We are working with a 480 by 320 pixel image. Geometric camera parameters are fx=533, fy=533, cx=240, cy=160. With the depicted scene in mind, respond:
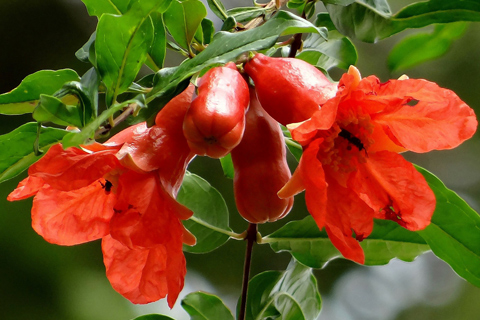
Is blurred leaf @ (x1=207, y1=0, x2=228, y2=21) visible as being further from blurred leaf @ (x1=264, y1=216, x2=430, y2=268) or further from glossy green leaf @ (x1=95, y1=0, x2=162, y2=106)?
blurred leaf @ (x1=264, y1=216, x2=430, y2=268)

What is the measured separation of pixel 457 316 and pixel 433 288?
0.56 feet

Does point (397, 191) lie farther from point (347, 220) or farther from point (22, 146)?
point (22, 146)

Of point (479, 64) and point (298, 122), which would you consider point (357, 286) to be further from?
point (298, 122)

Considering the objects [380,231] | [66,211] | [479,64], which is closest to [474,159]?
[479,64]

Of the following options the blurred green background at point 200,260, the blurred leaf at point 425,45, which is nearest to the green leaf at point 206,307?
the blurred leaf at point 425,45

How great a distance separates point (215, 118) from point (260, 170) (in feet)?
0.44

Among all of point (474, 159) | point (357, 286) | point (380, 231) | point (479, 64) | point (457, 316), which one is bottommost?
point (457, 316)

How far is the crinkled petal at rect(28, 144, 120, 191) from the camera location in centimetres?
61

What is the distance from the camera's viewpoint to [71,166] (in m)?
0.62

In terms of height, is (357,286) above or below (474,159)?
below

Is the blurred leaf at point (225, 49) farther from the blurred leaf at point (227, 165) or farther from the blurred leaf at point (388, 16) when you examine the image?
the blurred leaf at point (227, 165)

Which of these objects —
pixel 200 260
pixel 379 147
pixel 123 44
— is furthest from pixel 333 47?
pixel 200 260

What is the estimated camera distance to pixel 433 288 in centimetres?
273

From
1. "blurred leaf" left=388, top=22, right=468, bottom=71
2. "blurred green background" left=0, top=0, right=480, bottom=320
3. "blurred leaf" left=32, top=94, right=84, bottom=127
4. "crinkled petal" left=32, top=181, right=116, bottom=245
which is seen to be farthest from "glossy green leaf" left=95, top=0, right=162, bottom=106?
"blurred green background" left=0, top=0, right=480, bottom=320
